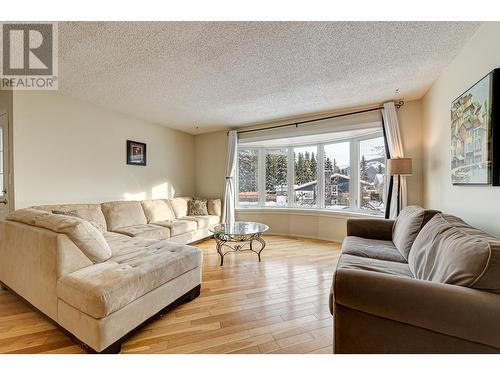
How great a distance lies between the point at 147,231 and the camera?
10.1 feet

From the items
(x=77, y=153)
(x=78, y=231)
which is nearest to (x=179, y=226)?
(x=77, y=153)

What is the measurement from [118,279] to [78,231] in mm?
516

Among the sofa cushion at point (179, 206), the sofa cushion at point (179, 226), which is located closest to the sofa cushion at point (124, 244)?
the sofa cushion at point (179, 226)

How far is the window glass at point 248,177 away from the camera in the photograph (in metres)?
5.14

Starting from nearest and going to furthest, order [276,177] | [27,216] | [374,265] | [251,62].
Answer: [374,265] → [27,216] → [251,62] → [276,177]

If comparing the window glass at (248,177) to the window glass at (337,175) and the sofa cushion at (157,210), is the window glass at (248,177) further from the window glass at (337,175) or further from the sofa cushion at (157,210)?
the sofa cushion at (157,210)

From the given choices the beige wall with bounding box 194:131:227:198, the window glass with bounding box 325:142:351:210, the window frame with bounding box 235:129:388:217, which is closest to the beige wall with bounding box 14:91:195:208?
the beige wall with bounding box 194:131:227:198

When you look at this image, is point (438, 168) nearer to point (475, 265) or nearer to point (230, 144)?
point (475, 265)

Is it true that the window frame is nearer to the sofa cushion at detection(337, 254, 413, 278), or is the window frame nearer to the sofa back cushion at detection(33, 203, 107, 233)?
the sofa cushion at detection(337, 254, 413, 278)

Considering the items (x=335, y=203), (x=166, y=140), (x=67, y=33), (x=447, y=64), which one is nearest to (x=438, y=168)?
(x=447, y=64)

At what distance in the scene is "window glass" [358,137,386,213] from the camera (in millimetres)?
3814

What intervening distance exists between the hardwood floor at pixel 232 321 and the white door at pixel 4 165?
4.16 ft

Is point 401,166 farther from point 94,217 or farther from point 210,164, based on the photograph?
point 94,217
